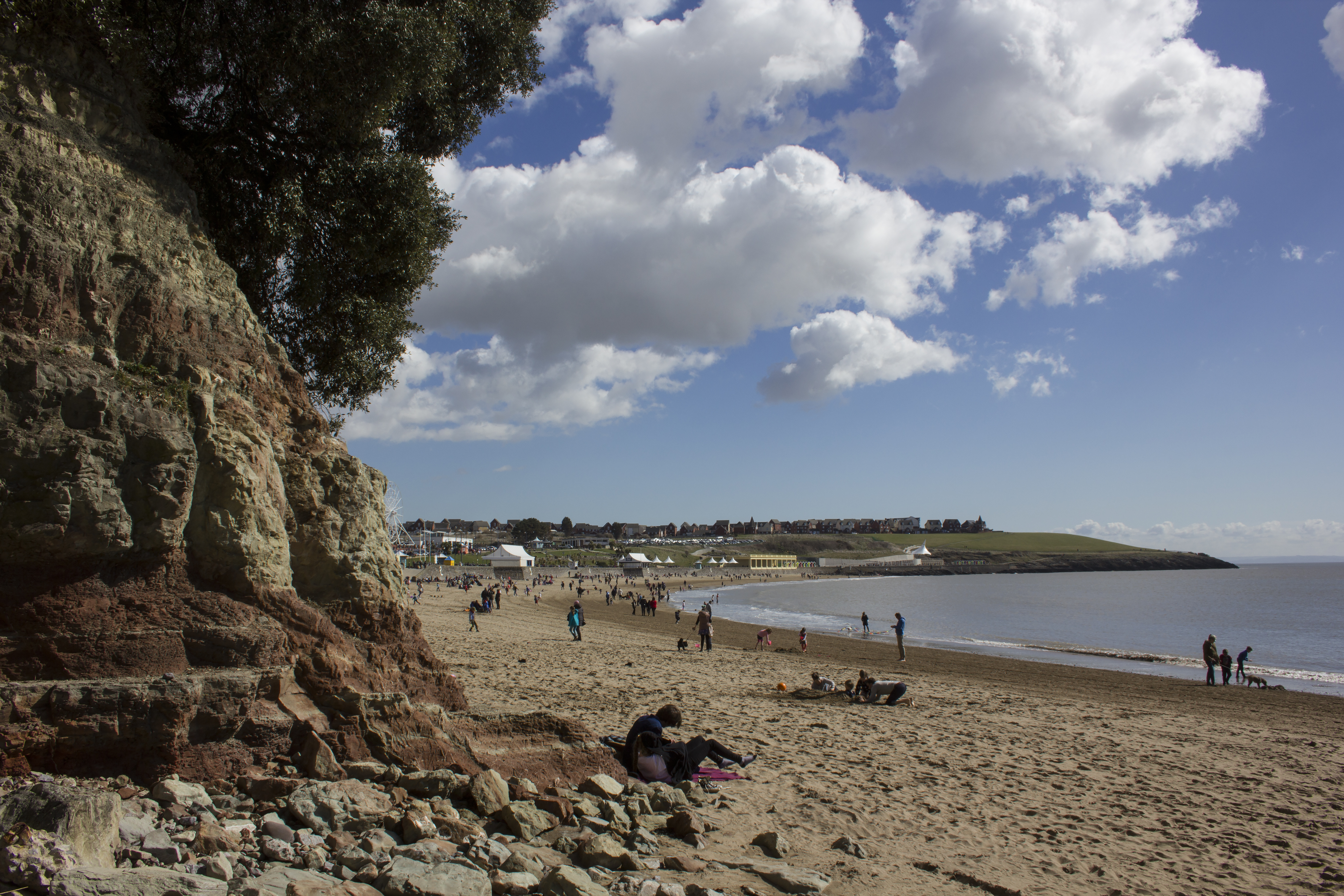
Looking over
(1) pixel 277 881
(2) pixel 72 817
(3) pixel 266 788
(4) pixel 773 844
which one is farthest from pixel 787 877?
(2) pixel 72 817

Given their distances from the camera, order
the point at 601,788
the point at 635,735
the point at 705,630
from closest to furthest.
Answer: the point at 601,788 → the point at 635,735 → the point at 705,630

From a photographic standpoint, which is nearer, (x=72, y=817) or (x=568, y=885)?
(x=72, y=817)

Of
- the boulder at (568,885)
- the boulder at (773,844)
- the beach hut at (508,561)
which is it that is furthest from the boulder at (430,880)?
the beach hut at (508,561)

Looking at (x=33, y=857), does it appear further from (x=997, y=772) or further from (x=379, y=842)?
(x=997, y=772)

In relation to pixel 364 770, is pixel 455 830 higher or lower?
lower

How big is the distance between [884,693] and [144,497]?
1186 centimetres

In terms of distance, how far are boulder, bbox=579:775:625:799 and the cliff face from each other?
1.56 meters

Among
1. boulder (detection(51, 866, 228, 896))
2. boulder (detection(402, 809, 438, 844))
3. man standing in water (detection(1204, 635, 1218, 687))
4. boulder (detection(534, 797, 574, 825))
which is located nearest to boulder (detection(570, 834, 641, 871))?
boulder (detection(534, 797, 574, 825))

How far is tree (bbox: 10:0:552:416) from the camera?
6.84 metres

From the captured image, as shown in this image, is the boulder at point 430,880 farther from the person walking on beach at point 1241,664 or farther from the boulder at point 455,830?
the person walking on beach at point 1241,664

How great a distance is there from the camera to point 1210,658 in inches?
788

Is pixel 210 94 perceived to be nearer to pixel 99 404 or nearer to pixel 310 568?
pixel 99 404

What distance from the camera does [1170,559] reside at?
177375 millimetres

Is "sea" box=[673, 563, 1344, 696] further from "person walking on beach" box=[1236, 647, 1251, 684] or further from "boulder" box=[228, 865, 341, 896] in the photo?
"boulder" box=[228, 865, 341, 896]
